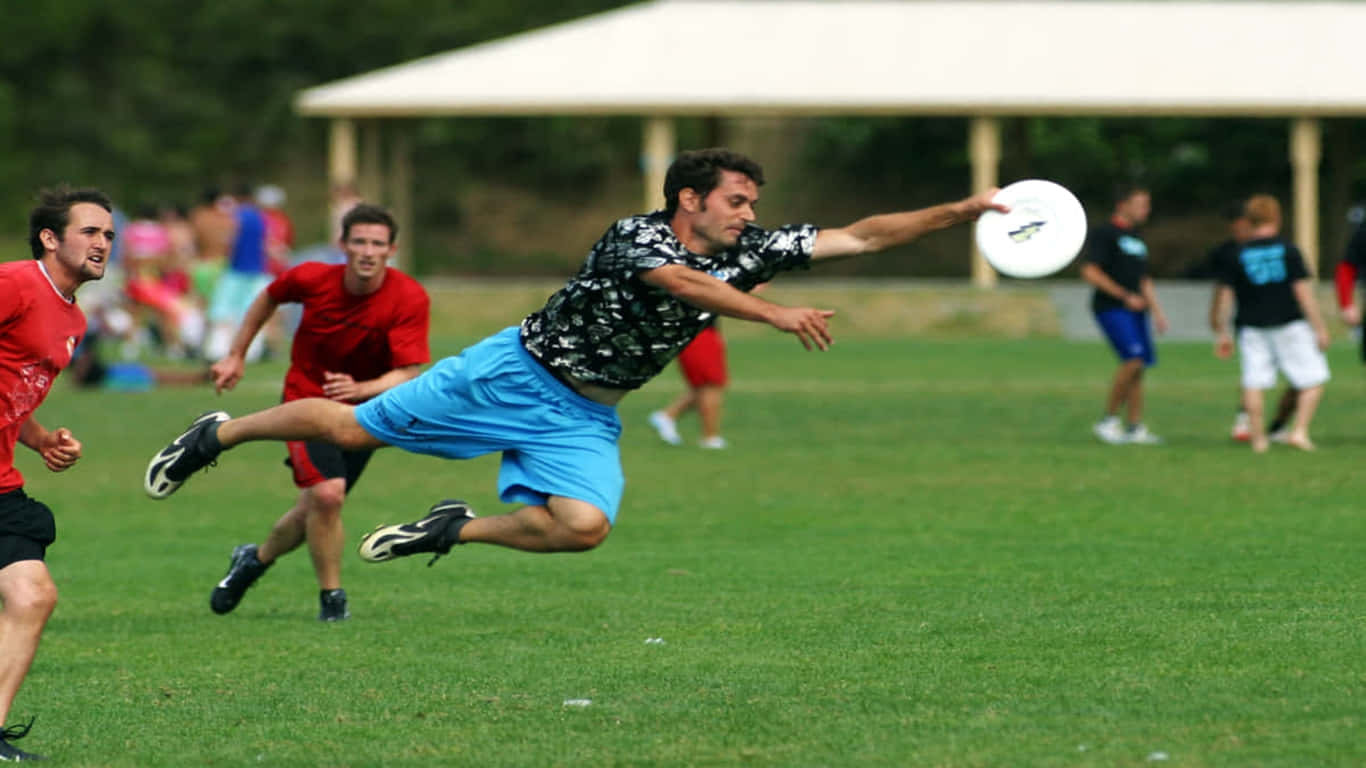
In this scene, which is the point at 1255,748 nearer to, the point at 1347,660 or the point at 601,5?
the point at 1347,660

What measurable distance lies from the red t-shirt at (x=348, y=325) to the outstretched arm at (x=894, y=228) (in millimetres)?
2364

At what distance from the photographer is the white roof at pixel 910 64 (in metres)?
35.3

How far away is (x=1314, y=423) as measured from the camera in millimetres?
18875

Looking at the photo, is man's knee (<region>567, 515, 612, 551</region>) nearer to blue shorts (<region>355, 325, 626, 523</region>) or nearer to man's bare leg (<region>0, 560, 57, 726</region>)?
blue shorts (<region>355, 325, 626, 523</region>)

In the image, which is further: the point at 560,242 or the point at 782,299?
the point at 560,242

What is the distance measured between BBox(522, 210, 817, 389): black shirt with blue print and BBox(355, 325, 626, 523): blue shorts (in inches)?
6.4

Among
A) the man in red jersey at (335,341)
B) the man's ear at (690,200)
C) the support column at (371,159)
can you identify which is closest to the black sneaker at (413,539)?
the man in red jersey at (335,341)

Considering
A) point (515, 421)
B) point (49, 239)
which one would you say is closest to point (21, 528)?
point (49, 239)

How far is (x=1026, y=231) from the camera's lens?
25.9ft

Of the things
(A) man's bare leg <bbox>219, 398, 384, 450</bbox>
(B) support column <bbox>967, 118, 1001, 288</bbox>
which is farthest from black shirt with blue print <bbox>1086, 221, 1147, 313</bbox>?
(B) support column <bbox>967, 118, 1001, 288</bbox>

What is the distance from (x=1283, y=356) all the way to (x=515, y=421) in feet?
32.6

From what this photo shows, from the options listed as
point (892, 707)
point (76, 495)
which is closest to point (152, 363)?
point (76, 495)

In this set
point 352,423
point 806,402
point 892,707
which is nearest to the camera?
point 892,707

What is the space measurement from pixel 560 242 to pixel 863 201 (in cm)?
795
